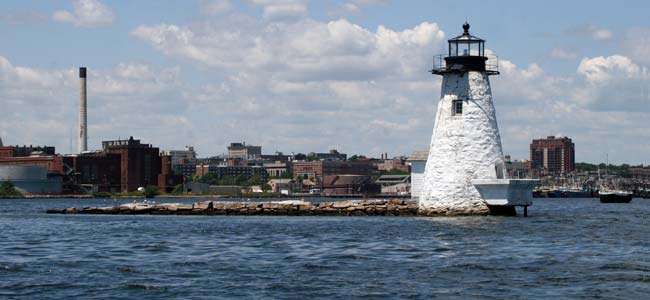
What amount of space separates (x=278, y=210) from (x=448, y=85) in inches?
738

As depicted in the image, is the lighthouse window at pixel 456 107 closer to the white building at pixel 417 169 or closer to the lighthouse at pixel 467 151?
the lighthouse at pixel 467 151

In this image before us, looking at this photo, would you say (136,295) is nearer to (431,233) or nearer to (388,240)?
(388,240)

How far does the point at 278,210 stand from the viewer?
7138 cm

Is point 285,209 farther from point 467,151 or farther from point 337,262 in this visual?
point 337,262

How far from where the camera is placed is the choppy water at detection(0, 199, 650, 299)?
2723 centimetres

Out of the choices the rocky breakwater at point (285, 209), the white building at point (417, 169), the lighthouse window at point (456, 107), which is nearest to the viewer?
the lighthouse window at point (456, 107)

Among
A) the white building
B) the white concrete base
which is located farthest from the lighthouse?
the white building

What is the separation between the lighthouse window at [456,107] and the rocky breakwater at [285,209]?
819cm

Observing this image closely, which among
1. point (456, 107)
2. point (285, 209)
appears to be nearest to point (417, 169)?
point (285, 209)

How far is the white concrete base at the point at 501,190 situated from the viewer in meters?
55.3

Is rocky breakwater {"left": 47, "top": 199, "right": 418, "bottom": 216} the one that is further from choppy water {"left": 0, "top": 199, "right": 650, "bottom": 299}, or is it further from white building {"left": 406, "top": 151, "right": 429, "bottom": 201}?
choppy water {"left": 0, "top": 199, "right": 650, "bottom": 299}

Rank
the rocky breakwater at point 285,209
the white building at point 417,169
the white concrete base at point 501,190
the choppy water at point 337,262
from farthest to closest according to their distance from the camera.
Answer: the white building at point 417,169, the rocky breakwater at point 285,209, the white concrete base at point 501,190, the choppy water at point 337,262

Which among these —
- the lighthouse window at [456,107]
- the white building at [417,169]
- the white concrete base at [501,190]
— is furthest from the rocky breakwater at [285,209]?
the lighthouse window at [456,107]

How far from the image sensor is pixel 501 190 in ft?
183
